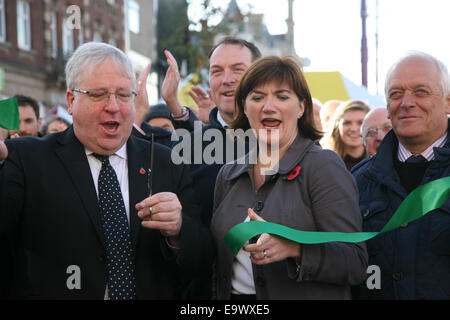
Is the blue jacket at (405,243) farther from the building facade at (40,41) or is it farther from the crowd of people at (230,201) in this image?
the building facade at (40,41)

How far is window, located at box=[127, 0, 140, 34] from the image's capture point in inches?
1405

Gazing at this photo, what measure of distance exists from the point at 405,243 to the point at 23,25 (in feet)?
77.4

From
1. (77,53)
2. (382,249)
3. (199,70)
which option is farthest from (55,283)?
(199,70)

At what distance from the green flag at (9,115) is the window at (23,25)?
2209 centimetres

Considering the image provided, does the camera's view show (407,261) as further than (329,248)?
Yes

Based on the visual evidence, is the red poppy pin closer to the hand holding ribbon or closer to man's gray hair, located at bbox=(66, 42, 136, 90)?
the hand holding ribbon

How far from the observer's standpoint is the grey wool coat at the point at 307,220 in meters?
2.52

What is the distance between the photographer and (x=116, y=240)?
8.71ft

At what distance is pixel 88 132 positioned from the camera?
2760 mm

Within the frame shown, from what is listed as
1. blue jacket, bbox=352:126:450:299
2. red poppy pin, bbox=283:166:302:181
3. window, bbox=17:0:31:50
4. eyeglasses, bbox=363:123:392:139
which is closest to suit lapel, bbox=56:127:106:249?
red poppy pin, bbox=283:166:302:181

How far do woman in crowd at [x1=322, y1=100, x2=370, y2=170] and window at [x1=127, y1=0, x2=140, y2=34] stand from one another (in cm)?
3098

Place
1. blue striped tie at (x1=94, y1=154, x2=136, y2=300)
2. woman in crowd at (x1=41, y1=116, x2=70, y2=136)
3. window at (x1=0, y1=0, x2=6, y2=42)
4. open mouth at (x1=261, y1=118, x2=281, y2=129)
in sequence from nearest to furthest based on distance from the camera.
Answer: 1. blue striped tie at (x1=94, y1=154, x2=136, y2=300)
2. open mouth at (x1=261, y1=118, x2=281, y2=129)
3. woman in crowd at (x1=41, y1=116, x2=70, y2=136)
4. window at (x1=0, y1=0, x2=6, y2=42)
